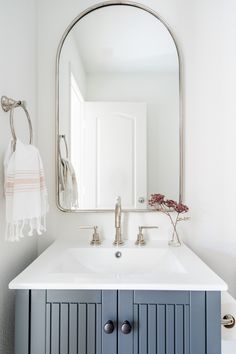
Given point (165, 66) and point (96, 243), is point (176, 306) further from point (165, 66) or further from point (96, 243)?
point (165, 66)

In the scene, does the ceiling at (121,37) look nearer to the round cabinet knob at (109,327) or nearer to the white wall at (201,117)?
the white wall at (201,117)

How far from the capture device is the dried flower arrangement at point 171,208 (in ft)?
4.33

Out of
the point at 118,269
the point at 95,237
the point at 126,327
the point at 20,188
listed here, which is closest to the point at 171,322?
the point at 126,327

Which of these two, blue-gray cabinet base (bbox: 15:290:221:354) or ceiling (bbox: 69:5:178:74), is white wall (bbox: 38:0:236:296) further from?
blue-gray cabinet base (bbox: 15:290:221:354)

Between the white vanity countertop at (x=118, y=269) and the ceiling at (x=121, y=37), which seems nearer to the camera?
the white vanity countertop at (x=118, y=269)

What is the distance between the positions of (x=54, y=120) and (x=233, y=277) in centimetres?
134

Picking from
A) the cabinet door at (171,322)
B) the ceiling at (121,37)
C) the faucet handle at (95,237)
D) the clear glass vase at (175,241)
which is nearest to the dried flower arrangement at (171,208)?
the clear glass vase at (175,241)

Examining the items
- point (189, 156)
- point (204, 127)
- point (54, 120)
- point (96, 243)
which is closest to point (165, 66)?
point (204, 127)

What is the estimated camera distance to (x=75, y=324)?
2.82ft

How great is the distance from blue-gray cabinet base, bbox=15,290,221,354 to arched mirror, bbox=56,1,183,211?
0.60 meters

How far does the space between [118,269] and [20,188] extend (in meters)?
0.63

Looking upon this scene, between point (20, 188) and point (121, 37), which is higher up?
point (121, 37)

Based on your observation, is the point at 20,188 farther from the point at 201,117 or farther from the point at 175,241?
the point at 201,117

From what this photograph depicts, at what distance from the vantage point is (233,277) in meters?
1.41
